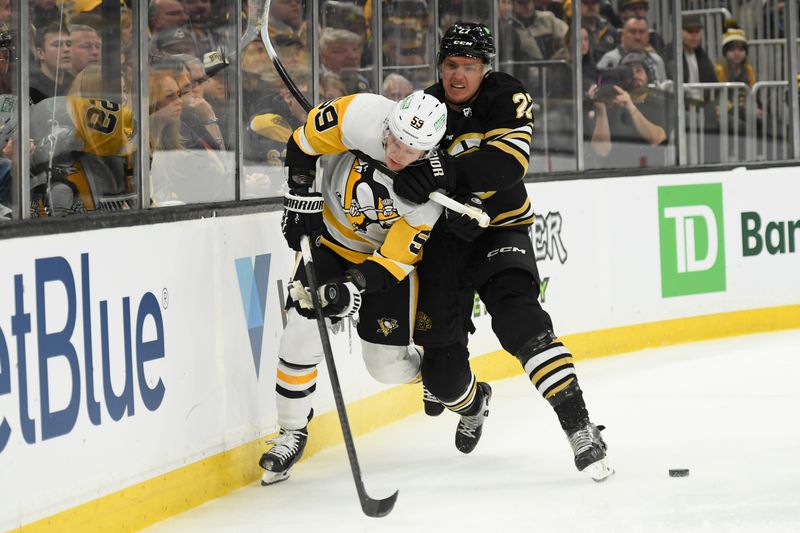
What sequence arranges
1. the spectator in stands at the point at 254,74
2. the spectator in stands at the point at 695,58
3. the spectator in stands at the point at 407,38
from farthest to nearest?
the spectator in stands at the point at 695,58, the spectator in stands at the point at 407,38, the spectator in stands at the point at 254,74

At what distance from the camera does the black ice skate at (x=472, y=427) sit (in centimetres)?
466

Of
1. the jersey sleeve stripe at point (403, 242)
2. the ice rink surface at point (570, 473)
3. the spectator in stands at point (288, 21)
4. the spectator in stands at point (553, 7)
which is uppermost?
the spectator in stands at point (553, 7)

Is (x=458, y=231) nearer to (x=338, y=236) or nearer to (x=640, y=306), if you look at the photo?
(x=338, y=236)

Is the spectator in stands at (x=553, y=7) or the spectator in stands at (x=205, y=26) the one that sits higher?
the spectator in stands at (x=553, y=7)

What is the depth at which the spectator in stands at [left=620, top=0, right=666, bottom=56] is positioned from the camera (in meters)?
7.54

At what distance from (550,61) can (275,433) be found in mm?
3181

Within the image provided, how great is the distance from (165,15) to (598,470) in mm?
1921

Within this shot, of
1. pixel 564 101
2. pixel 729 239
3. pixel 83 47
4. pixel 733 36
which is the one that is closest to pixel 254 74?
pixel 83 47

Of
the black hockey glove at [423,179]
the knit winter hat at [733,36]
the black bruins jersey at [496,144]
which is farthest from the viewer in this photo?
the knit winter hat at [733,36]

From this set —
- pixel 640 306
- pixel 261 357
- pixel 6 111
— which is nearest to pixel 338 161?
pixel 261 357

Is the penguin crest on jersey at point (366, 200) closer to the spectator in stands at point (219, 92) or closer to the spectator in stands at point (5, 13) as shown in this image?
the spectator in stands at point (219, 92)

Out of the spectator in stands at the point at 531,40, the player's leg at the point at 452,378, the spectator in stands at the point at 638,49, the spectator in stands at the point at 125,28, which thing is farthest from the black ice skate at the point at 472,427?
the spectator in stands at the point at 638,49

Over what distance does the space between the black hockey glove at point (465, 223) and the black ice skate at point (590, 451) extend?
2.14 ft

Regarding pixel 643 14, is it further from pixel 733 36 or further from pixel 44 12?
pixel 44 12
